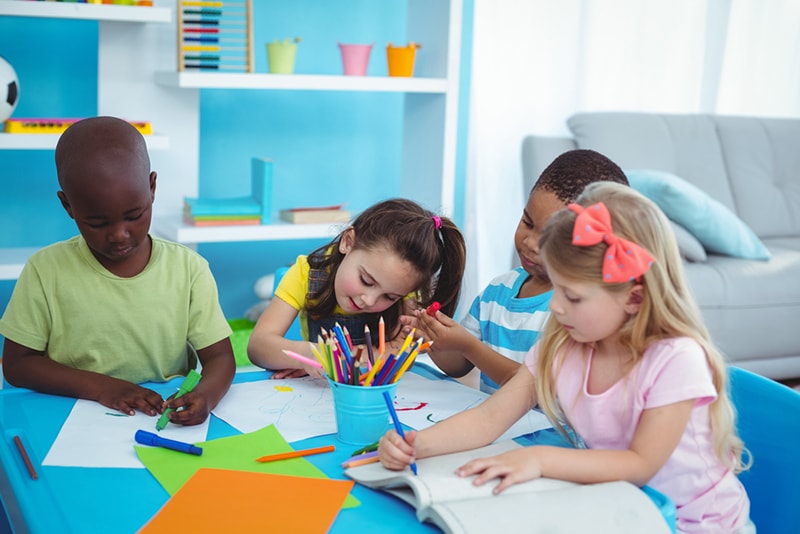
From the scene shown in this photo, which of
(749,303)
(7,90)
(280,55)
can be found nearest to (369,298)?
(7,90)

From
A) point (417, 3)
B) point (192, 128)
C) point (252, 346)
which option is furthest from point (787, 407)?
point (417, 3)

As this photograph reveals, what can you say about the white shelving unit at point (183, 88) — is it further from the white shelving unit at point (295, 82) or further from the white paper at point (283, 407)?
the white paper at point (283, 407)

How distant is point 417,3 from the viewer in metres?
3.10

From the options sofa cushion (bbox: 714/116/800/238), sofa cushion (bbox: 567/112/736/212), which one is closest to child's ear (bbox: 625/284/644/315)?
sofa cushion (bbox: 567/112/736/212)

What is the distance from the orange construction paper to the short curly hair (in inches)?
25.1

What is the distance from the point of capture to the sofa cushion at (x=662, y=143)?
10.8 feet

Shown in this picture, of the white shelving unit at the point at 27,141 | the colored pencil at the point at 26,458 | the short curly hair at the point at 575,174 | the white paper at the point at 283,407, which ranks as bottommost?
the white paper at the point at 283,407

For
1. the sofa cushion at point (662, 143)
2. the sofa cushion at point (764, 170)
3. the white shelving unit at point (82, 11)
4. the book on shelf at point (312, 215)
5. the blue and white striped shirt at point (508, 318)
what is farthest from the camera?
the sofa cushion at point (764, 170)

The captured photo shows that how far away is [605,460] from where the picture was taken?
3.04 ft

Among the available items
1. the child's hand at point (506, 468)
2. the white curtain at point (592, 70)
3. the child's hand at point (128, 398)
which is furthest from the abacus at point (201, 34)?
the child's hand at point (506, 468)

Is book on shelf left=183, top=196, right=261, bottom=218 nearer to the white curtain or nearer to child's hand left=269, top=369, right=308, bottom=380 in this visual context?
the white curtain

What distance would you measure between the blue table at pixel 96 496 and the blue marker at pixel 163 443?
5 cm

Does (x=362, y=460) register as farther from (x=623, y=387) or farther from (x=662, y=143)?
(x=662, y=143)

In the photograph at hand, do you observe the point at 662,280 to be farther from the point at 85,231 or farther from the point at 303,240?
the point at 303,240
